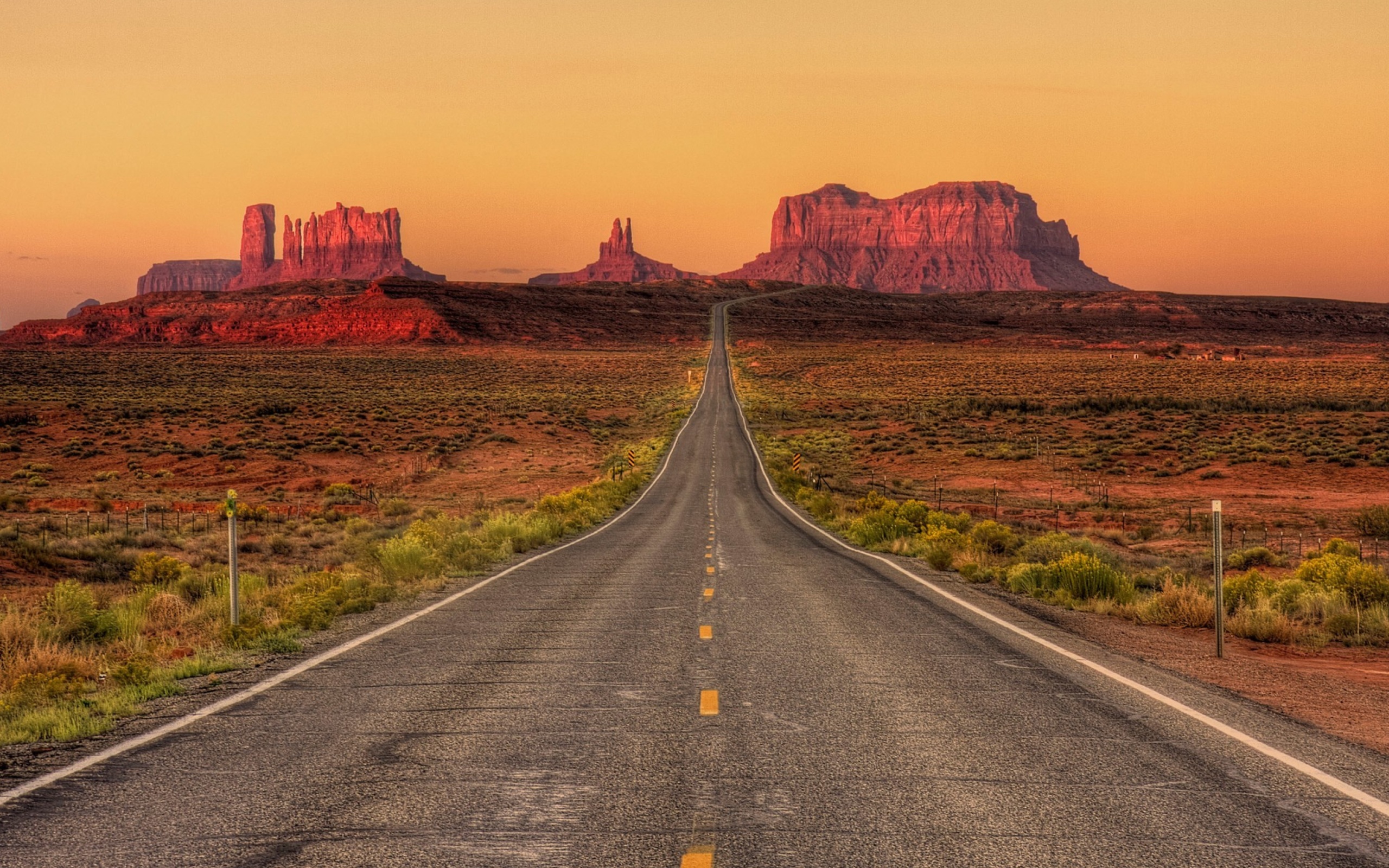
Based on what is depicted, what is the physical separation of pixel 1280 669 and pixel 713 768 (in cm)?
646

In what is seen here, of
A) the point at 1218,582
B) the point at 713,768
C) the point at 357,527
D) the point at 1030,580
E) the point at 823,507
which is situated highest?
Result: the point at 1218,582

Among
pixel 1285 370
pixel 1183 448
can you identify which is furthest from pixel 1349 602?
pixel 1285 370

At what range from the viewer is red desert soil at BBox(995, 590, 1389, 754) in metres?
8.09

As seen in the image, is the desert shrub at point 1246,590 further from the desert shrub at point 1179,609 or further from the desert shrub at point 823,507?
the desert shrub at point 823,507

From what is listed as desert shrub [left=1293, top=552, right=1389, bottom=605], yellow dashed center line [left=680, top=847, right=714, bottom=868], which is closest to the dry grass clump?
yellow dashed center line [left=680, top=847, right=714, bottom=868]

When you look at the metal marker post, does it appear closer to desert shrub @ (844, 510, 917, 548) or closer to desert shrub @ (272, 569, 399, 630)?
desert shrub @ (272, 569, 399, 630)

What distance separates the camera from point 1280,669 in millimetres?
10203

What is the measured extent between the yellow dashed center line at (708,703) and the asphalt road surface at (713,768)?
0.15 feet

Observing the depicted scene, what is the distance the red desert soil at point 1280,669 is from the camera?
8094mm

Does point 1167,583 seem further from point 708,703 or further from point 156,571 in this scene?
point 156,571

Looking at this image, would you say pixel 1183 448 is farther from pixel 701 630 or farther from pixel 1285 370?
pixel 1285 370

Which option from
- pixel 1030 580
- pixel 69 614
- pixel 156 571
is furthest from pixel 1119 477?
pixel 69 614

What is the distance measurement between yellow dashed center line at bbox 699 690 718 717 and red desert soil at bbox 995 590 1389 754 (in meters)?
4.05

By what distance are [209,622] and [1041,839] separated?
11.6 metres
